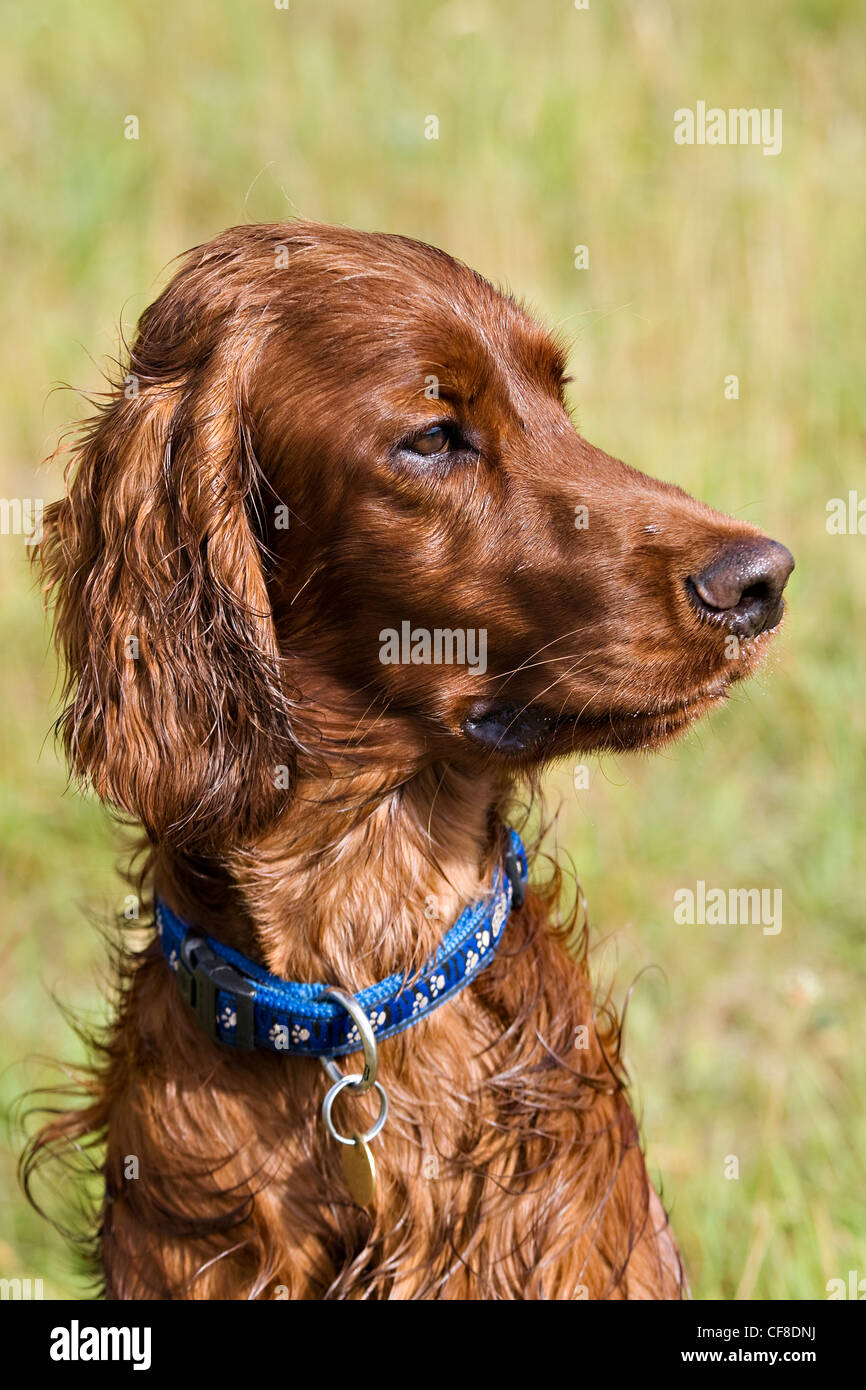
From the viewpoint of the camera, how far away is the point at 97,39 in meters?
7.02

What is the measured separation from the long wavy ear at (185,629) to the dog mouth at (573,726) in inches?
12.6

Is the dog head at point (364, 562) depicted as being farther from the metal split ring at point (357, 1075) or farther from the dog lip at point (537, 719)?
the metal split ring at point (357, 1075)

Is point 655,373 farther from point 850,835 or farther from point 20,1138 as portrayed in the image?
point 20,1138

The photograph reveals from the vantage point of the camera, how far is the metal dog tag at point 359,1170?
229 cm

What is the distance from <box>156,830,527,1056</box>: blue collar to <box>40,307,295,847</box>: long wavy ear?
0.20m

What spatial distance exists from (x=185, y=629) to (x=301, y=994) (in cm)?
59

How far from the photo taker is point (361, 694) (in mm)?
2369

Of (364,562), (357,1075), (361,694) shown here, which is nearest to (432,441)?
(364,562)

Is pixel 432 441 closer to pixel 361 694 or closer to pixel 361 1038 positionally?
pixel 361 694

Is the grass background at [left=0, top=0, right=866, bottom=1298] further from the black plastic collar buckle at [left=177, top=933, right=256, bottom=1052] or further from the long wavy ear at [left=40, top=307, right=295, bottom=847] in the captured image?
the black plastic collar buckle at [left=177, top=933, right=256, bottom=1052]

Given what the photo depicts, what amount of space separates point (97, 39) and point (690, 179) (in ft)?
9.67

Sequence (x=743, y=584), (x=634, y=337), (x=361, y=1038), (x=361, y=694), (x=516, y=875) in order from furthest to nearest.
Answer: (x=634, y=337), (x=516, y=875), (x=361, y=694), (x=361, y=1038), (x=743, y=584)

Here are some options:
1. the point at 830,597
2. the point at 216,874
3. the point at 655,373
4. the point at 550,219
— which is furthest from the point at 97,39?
the point at 216,874

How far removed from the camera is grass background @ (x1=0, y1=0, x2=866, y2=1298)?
3709 mm
